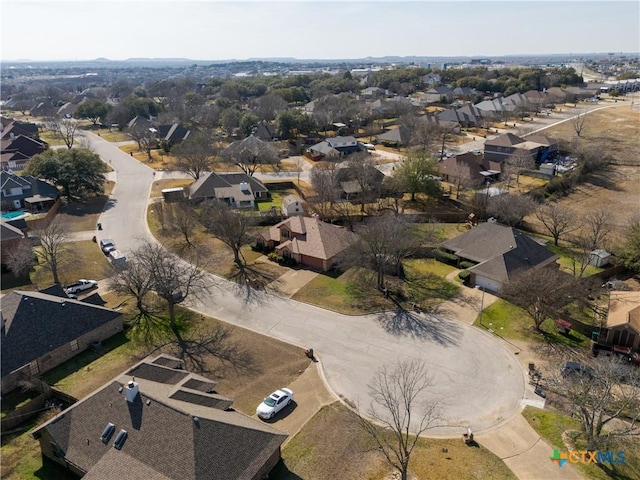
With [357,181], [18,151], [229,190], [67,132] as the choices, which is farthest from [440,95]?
[18,151]

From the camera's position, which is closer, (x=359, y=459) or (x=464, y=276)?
(x=359, y=459)

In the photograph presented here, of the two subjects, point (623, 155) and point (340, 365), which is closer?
point (340, 365)

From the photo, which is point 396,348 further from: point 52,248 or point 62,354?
point 52,248

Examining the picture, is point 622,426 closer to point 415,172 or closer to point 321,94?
point 415,172

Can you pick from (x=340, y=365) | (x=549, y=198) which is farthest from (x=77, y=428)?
(x=549, y=198)

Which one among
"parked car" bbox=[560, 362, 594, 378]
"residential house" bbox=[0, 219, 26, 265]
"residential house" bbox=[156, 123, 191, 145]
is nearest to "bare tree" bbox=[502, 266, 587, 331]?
"parked car" bbox=[560, 362, 594, 378]

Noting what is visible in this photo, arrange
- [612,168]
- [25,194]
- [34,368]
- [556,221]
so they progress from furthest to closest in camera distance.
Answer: [612,168]
[25,194]
[556,221]
[34,368]
